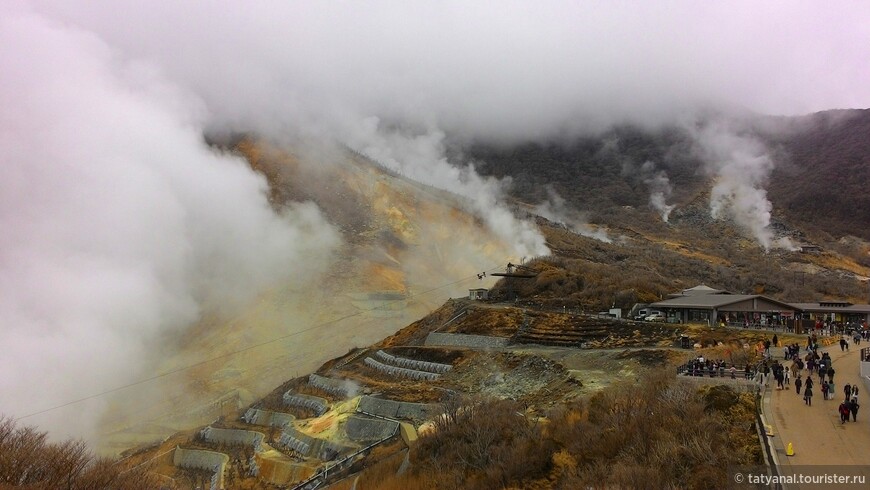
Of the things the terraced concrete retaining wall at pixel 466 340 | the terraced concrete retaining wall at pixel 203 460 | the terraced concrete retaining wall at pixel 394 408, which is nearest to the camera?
the terraced concrete retaining wall at pixel 394 408

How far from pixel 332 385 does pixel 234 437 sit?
6.71 meters

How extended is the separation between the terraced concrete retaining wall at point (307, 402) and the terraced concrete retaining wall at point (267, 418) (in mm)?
1282

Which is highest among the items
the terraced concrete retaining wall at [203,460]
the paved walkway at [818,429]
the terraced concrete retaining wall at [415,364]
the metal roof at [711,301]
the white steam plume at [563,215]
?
the white steam plume at [563,215]

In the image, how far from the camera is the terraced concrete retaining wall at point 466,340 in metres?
39.3

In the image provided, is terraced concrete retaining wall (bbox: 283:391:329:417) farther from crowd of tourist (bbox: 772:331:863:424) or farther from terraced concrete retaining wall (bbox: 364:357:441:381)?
crowd of tourist (bbox: 772:331:863:424)

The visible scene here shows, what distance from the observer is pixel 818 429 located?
14102 mm

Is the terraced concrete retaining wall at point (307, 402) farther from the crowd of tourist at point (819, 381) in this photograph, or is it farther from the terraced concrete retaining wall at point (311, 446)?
the crowd of tourist at point (819, 381)

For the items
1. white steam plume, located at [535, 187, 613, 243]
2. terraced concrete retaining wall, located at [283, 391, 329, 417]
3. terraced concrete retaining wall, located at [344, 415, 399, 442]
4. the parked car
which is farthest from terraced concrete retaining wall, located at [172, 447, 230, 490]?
white steam plume, located at [535, 187, 613, 243]

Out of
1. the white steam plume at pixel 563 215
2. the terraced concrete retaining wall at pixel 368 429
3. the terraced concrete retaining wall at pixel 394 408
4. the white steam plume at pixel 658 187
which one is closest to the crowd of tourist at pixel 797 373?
the terraced concrete retaining wall at pixel 394 408

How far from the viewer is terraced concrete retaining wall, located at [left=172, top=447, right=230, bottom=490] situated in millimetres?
27477

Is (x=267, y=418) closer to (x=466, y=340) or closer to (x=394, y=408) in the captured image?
(x=394, y=408)

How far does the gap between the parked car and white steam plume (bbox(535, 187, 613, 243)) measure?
60.5 m

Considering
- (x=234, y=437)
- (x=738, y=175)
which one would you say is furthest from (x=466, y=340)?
(x=738, y=175)

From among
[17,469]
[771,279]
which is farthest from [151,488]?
[771,279]
